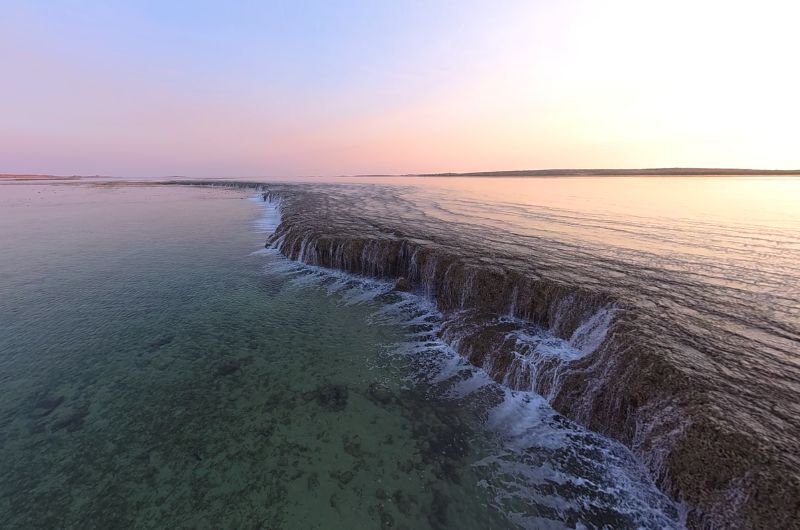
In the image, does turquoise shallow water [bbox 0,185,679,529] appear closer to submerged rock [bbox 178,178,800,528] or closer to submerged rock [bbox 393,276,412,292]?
submerged rock [bbox 178,178,800,528]

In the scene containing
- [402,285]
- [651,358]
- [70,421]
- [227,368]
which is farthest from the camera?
[402,285]

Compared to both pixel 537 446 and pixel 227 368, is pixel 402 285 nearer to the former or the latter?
pixel 227 368

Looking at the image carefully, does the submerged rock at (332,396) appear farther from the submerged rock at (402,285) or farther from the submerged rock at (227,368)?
the submerged rock at (402,285)

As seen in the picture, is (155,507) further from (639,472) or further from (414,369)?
(639,472)

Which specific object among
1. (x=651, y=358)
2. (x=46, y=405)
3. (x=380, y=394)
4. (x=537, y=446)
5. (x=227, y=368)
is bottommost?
→ (x=537, y=446)

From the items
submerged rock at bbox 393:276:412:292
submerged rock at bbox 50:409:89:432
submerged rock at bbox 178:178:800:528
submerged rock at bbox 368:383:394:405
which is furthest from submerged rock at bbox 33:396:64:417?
submerged rock at bbox 393:276:412:292

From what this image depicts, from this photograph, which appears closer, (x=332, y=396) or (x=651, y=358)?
(x=651, y=358)

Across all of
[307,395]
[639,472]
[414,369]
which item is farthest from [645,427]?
[307,395]

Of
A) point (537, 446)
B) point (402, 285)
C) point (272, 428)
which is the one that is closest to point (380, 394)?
point (272, 428)
